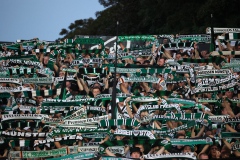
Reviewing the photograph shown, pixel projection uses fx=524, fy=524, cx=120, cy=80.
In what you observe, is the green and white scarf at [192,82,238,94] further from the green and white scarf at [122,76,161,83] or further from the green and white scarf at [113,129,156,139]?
the green and white scarf at [113,129,156,139]

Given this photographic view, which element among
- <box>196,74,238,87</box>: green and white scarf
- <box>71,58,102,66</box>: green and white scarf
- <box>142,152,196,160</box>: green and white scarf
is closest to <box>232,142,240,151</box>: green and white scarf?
<box>142,152,196,160</box>: green and white scarf

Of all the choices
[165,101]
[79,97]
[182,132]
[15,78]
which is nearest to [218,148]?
[182,132]

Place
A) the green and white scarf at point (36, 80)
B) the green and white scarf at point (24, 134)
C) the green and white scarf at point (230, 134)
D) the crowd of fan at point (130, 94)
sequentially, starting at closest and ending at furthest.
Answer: the crowd of fan at point (130, 94) < the green and white scarf at point (230, 134) < the green and white scarf at point (24, 134) < the green and white scarf at point (36, 80)

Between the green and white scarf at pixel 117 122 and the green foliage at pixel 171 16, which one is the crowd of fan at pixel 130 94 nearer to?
the green and white scarf at pixel 117 122

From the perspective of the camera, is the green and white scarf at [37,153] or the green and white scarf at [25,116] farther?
the green and white scarf at [25,116]

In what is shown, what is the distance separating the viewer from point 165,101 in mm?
11578

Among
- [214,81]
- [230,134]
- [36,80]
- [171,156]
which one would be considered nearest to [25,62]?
[36,80]

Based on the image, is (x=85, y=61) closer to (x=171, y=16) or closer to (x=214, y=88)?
(x=214, y=88)

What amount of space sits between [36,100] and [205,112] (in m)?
3.95

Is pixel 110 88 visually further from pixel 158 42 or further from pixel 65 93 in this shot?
pixel 158 42

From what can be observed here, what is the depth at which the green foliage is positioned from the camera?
62.4 ft

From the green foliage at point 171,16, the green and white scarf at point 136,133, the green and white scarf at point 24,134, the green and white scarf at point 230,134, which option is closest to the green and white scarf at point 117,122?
the green and white scarf at point 136,133

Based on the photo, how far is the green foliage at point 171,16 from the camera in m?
19.0

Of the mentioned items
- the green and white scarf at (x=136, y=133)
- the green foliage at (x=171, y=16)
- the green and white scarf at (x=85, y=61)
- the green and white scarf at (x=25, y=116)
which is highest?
the green foliage at (x=171, y=16)
